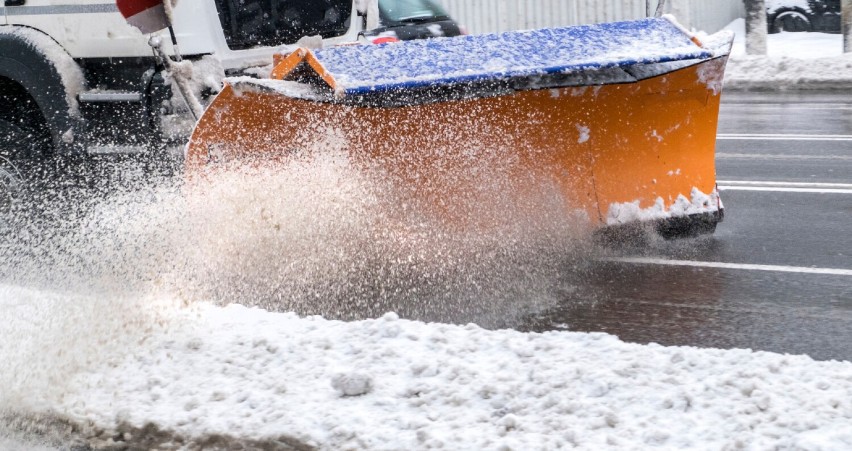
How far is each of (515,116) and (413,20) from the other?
7122 millimetres

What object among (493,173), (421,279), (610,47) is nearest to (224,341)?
(421,279)

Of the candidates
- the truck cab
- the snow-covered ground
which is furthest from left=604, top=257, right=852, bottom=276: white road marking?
the truck cab

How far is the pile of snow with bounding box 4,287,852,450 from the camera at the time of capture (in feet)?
10.7

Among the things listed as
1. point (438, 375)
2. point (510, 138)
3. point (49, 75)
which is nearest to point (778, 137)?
point (510, 138)

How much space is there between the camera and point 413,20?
12438 millimetres

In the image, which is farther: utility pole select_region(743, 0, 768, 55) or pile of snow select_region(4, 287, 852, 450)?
utility pole select_region(743, 0, 768, 55)

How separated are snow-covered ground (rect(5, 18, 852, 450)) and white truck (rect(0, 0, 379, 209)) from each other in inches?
81.3

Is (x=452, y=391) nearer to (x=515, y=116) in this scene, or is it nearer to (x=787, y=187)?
(x=515, y=116)

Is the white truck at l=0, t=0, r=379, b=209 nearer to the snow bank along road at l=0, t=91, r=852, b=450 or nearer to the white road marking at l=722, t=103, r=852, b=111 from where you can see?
the snow bank along road at l=0, t=91, r=852, b=450

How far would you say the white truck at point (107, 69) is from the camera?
6.26 meters

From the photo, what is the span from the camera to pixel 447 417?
3424mm

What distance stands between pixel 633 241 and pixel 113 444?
3.32 metres

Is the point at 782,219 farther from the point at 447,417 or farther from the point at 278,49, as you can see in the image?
the point at 447,417

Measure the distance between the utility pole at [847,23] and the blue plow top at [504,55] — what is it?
10.2 metres
